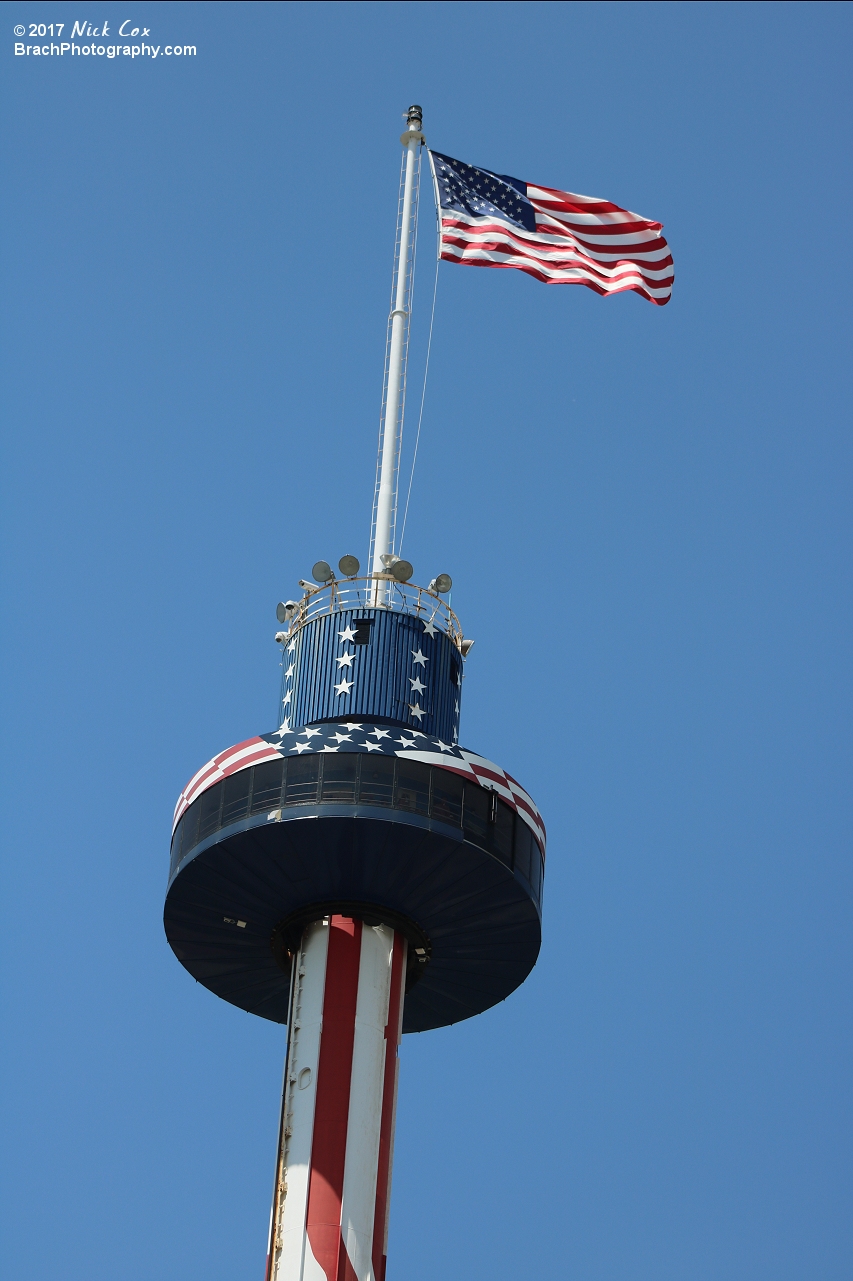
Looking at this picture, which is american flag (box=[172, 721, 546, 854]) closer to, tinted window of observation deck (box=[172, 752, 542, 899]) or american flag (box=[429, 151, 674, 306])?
tinted window of observation deck (box=[172, 752, 542, 899])

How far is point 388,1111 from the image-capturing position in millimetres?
55000

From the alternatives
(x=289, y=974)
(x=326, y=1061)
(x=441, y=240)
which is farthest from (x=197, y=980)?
(x=441, y=240)

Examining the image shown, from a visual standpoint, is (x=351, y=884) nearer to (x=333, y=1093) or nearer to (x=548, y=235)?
(x=333, y=1093)

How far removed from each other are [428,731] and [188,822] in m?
7.32

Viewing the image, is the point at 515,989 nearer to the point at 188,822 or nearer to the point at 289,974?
the point at 289,974

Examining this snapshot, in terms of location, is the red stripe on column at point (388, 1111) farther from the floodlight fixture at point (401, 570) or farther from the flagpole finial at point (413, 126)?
the flagpole finial at point (413, 126)

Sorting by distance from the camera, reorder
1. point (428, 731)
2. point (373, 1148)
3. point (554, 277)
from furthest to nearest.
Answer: point (554, 277)
point (428, 731)
point (373, 1148)

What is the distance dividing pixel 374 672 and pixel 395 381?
468 inches

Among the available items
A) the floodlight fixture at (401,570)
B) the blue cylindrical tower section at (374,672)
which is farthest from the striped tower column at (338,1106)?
the floodlight fixture at (401,570)

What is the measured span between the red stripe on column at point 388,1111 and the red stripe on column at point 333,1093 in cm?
107

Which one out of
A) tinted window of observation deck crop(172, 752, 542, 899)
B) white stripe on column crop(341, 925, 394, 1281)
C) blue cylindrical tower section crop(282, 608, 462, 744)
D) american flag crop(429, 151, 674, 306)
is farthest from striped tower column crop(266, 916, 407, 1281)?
american flag crop(429, 151, 674, 306)

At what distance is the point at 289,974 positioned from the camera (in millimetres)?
59188

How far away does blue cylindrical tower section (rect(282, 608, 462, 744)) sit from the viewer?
2313 inches

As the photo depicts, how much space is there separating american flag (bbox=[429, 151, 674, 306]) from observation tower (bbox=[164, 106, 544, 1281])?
10.6m
